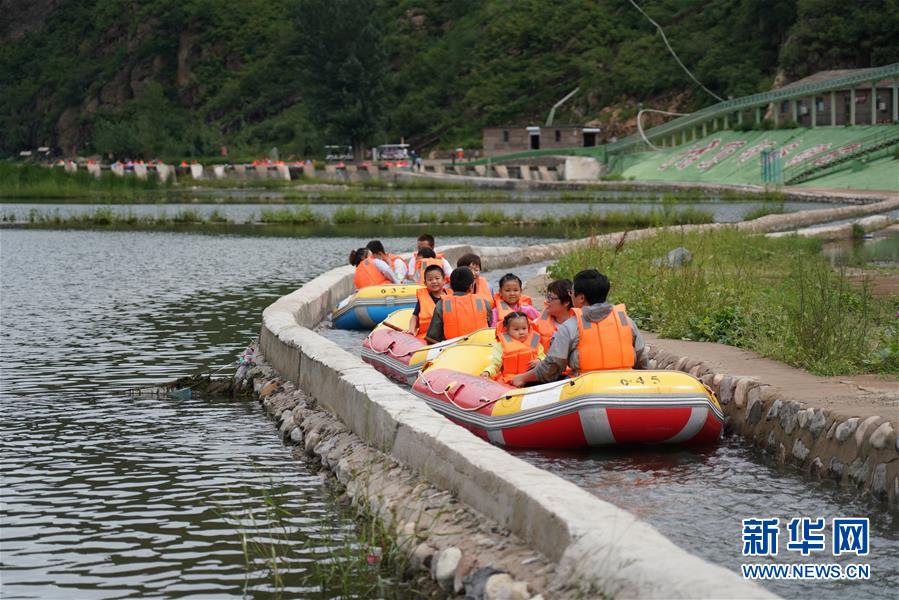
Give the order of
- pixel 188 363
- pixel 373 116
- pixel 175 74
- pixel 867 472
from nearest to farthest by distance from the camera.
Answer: pixel 867 472 → pixel 188 363 → pixel 373 116 → pixel 175 74

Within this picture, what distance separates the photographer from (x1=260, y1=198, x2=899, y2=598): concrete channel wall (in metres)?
6.46

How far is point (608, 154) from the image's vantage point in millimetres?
90438

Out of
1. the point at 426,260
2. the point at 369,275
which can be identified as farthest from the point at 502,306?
the point at 369,275

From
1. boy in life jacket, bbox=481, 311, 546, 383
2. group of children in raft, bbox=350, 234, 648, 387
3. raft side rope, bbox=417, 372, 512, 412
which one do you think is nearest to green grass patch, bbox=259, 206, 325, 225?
group of children in raft, bbox=350, 234, 648, 387

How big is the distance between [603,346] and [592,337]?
120 millimetres

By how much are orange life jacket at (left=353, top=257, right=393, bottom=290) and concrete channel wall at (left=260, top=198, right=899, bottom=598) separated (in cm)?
638

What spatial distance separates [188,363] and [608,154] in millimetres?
74413

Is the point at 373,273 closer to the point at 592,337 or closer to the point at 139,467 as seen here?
the point at 592,337

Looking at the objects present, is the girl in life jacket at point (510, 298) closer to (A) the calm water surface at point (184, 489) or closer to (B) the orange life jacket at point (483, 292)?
(B) the orange life jacket at point (483, 292)

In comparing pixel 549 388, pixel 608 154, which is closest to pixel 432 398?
pixel 549 388

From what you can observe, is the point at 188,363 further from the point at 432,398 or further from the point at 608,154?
the point at 608,154

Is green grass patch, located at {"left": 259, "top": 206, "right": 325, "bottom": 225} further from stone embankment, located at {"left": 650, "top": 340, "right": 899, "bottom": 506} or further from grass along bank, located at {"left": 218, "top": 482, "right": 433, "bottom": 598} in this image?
grass along bank, located at {"left": 218, "top": 482, "right": 433, "bottom": 598}

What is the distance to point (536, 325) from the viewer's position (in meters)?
13.7

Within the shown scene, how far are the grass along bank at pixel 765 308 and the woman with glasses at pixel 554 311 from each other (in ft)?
6.72
